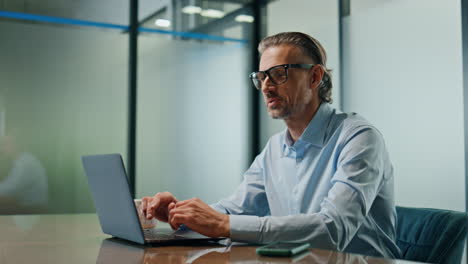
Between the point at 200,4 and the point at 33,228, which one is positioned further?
the point at 200,4

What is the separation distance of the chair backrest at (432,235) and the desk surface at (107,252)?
43 cm

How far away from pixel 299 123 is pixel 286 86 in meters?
0.16

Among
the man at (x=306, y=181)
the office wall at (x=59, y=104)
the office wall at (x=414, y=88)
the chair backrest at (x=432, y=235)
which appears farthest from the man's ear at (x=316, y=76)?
the office wall at (x=59, y=104)

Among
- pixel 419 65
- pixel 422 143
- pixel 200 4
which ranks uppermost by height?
pixel 200 4

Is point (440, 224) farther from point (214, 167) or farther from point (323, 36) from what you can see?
point (214, 167)

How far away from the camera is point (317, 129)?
71.2 inches

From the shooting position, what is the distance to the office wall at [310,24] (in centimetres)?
446

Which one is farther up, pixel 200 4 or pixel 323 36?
pixel 200 4

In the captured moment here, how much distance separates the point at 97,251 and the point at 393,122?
3037 millimetres

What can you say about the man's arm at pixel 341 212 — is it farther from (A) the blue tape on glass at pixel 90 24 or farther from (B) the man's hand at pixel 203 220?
(A) the blue tape on glass at pixel 90 24

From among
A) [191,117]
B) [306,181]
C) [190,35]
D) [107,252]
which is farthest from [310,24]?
[107,252]

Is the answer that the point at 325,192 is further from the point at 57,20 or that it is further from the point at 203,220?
the point at 57,20

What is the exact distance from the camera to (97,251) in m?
1.26

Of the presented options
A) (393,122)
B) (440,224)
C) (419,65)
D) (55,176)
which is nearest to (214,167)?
(55,176)
